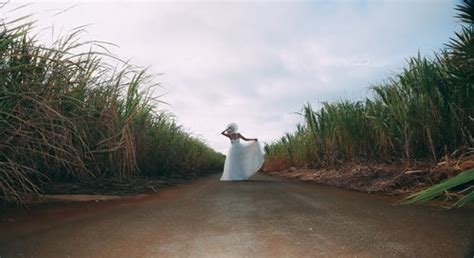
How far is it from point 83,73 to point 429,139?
3.80 meters

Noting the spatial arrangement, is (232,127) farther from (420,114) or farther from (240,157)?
(420,114)

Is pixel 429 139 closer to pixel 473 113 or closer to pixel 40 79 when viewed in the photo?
pixel 473 113

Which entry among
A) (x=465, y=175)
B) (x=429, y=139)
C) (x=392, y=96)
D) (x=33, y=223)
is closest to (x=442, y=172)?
(x=429, y=139)

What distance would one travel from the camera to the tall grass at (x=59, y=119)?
2.65 meters

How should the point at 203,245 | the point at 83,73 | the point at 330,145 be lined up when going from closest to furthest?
the point at 203,245, the point at 83,73, the point at 330,145

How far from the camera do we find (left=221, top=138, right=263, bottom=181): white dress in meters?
8.86

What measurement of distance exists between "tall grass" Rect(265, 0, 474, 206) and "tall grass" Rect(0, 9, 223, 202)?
3244 mm

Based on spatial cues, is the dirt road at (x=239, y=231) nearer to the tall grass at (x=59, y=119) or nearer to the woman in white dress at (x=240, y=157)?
the tall grass at (x=59, y=119)

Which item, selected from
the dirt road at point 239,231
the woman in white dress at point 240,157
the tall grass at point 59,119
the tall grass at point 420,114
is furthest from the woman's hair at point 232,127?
the dirt road at point 239,231

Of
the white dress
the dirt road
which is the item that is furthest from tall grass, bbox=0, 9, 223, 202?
the white dress

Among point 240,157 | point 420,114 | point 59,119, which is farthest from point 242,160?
point 59,119

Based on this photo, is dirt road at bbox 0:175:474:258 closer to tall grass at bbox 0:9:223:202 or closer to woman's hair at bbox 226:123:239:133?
tall grass at bbox 0:9:223:202

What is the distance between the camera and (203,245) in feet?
5.93

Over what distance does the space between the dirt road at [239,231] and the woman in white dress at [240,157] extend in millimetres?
5770
